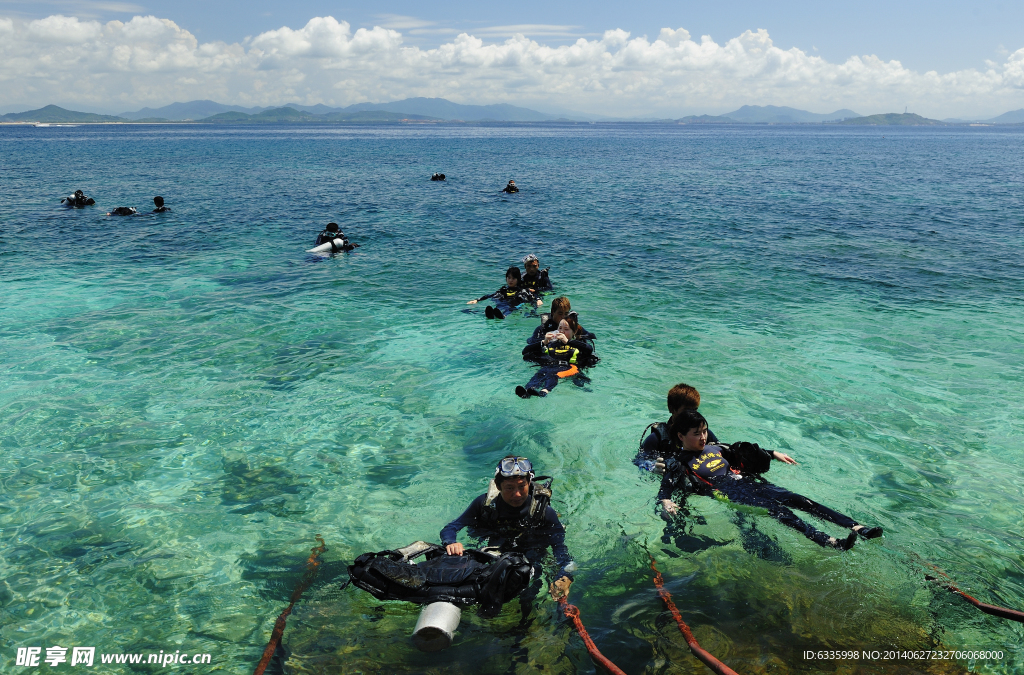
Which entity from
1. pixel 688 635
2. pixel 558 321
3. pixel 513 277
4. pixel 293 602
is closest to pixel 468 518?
pixel 293 602

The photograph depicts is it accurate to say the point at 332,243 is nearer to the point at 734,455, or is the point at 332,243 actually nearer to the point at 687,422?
the point at 687,422

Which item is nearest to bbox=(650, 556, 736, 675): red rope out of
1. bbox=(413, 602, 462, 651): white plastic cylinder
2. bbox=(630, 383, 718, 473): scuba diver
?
bbox=(630, 383, 718, 473): scuba diver

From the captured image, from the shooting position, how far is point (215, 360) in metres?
13.5

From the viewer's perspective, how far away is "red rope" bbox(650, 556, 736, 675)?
4.96 m

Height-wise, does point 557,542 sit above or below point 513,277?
below

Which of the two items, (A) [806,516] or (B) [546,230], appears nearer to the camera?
(A) [806,516]

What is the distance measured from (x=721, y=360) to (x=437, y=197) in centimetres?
3212

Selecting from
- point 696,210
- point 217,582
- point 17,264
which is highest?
point 696,210

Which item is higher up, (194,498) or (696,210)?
(696,210)

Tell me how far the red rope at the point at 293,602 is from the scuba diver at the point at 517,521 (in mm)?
1956

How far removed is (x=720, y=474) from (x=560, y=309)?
19.6 ft

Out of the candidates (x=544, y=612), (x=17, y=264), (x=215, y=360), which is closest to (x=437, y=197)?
(x=17, y=264)

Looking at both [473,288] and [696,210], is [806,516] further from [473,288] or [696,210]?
[696,210]

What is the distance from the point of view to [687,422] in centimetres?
721
